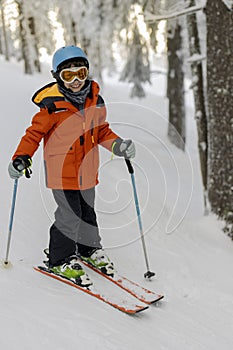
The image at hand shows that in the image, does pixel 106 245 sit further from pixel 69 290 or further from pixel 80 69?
pixel 80 69

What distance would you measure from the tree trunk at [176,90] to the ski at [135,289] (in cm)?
1093

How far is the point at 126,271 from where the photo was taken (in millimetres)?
5234

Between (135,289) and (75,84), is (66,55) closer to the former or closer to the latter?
(75,84)

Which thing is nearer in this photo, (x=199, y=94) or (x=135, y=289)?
(x=135, y=289)

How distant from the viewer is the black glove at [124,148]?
187 inches

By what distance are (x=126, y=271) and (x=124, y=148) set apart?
1.39 meters

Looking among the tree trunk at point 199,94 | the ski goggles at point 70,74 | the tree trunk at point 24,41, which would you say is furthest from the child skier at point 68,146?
the tree trunk at point 24,41

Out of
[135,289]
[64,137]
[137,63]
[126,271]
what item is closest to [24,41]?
[137,63]

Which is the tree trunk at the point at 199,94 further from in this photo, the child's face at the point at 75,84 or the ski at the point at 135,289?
the child's face at the point at 75,84

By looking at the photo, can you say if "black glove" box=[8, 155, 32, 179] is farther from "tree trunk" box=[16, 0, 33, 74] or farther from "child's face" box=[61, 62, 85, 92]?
"tree trunk" box=[16, 0, 33, 74]

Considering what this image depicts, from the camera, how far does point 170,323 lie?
13.8 ft

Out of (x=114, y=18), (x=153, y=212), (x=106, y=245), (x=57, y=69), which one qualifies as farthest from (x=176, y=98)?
(x=57, y=69)

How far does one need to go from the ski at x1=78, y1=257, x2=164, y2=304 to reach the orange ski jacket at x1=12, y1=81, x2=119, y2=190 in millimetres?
921

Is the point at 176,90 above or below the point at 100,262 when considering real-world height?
above
